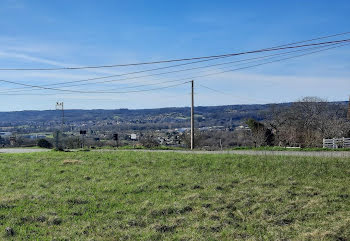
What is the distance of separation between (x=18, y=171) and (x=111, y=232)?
9.12 m

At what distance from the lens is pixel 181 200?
9.53 metres

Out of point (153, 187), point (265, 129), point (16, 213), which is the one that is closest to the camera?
point (16, 213)

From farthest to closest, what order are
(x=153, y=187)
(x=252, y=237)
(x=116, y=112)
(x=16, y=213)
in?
(x=116, y=112)
(x=153, y=187)
(x=16, y=213)
(x=252, y=237)

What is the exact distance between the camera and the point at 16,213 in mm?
8516

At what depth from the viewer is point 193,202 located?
929 centimetres

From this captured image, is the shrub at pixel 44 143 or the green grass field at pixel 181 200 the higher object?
the green grass field at pixel 181 200

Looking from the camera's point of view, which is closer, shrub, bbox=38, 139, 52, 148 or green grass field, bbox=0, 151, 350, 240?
green grass field, bbox=0, 151, 350, 240

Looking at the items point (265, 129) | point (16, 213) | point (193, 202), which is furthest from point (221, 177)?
point (265, 129)

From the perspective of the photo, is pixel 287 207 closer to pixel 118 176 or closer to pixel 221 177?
pixel 221 177

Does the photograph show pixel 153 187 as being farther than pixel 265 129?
No

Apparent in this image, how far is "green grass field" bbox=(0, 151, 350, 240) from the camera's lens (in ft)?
23.6

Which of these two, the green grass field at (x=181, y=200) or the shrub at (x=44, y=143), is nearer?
the green grass field at (x=181, y=200)

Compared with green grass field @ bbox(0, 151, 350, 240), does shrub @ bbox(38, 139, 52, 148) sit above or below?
below

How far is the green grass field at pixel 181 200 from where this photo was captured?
7180 mm
